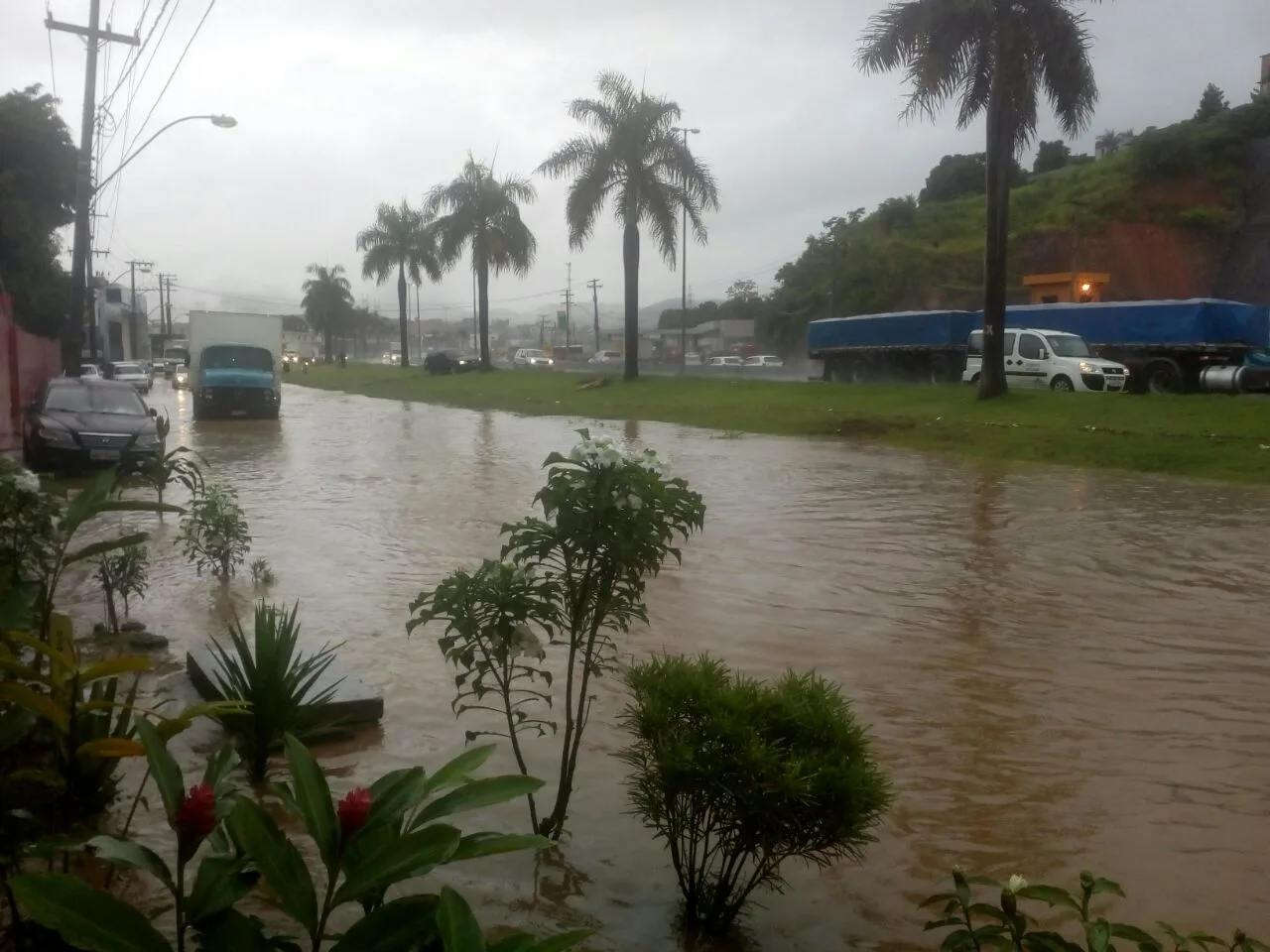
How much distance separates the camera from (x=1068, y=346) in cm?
2888

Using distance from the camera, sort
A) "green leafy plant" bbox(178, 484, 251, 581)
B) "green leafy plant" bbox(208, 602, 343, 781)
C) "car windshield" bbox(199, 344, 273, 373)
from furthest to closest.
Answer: "car windshield" bbox(199, 344, 273, 373) → "green leafy plant" bbox(178, 484, 251, 581) → "green leafy plant" bbox(208, 602, 343, 781)

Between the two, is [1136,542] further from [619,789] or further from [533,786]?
[533,786]

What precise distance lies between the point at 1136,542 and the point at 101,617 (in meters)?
9.22

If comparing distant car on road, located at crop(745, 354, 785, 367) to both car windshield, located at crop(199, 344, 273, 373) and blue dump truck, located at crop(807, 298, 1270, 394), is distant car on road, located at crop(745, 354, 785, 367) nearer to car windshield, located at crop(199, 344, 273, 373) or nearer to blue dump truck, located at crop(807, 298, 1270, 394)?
blue dump truck, located at crop(807, 298, 1270, 394)

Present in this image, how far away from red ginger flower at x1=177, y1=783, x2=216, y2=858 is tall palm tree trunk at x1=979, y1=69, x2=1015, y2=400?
2402 cm

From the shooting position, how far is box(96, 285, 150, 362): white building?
75.5 metres

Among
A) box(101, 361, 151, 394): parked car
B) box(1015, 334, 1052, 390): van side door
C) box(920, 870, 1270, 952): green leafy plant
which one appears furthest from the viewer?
box(101, 361, 151, 394): parked car

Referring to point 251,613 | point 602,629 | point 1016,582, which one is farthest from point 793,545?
point 251,613

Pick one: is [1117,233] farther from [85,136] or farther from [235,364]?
[85,136]

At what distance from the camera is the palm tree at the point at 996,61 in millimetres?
23125

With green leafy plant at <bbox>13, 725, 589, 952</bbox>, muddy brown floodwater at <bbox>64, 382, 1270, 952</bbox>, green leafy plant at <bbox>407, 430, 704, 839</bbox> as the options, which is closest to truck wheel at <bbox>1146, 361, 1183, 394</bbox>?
muddy brown floodwater at <bbox>64, 382, 1270, 952</bbox>

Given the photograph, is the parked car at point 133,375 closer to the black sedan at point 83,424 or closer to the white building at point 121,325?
the white building at point 121,325

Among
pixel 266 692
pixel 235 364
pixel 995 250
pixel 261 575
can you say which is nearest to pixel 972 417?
pixel 995 250

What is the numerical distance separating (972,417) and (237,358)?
1957cm
